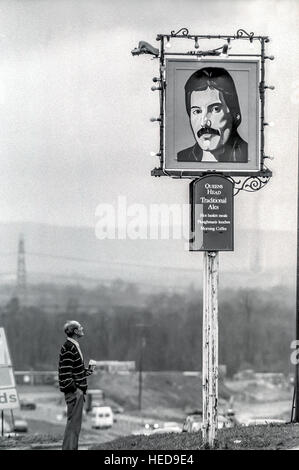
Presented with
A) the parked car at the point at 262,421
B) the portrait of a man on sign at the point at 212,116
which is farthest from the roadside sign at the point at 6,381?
the parked car at the point at 262,421

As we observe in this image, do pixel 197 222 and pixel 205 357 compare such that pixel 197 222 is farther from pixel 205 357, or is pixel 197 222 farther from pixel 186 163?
pixel 205 357

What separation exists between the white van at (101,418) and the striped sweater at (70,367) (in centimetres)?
376

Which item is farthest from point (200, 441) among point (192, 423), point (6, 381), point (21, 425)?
point (21, 425)

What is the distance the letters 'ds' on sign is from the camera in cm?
859

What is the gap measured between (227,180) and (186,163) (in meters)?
0.44

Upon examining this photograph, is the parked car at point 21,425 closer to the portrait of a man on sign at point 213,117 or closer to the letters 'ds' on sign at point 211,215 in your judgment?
the letters 'ds' on sign at point 211,215

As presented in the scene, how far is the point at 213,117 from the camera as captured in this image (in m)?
8.89

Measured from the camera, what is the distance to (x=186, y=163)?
877 cm

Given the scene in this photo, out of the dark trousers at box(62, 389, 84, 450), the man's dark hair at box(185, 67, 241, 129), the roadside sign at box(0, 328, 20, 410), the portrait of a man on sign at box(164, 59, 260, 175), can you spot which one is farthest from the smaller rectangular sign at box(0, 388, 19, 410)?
the man's dark hair at box(185, 67, 241, 129)

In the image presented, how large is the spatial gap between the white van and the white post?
3430mm

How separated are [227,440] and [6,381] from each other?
8.35ft

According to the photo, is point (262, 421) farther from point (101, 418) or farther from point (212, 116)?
point (212, 116)

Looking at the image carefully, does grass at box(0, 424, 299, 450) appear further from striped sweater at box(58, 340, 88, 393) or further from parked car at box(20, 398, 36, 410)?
parked car at box(20, 398, 36, 410)
